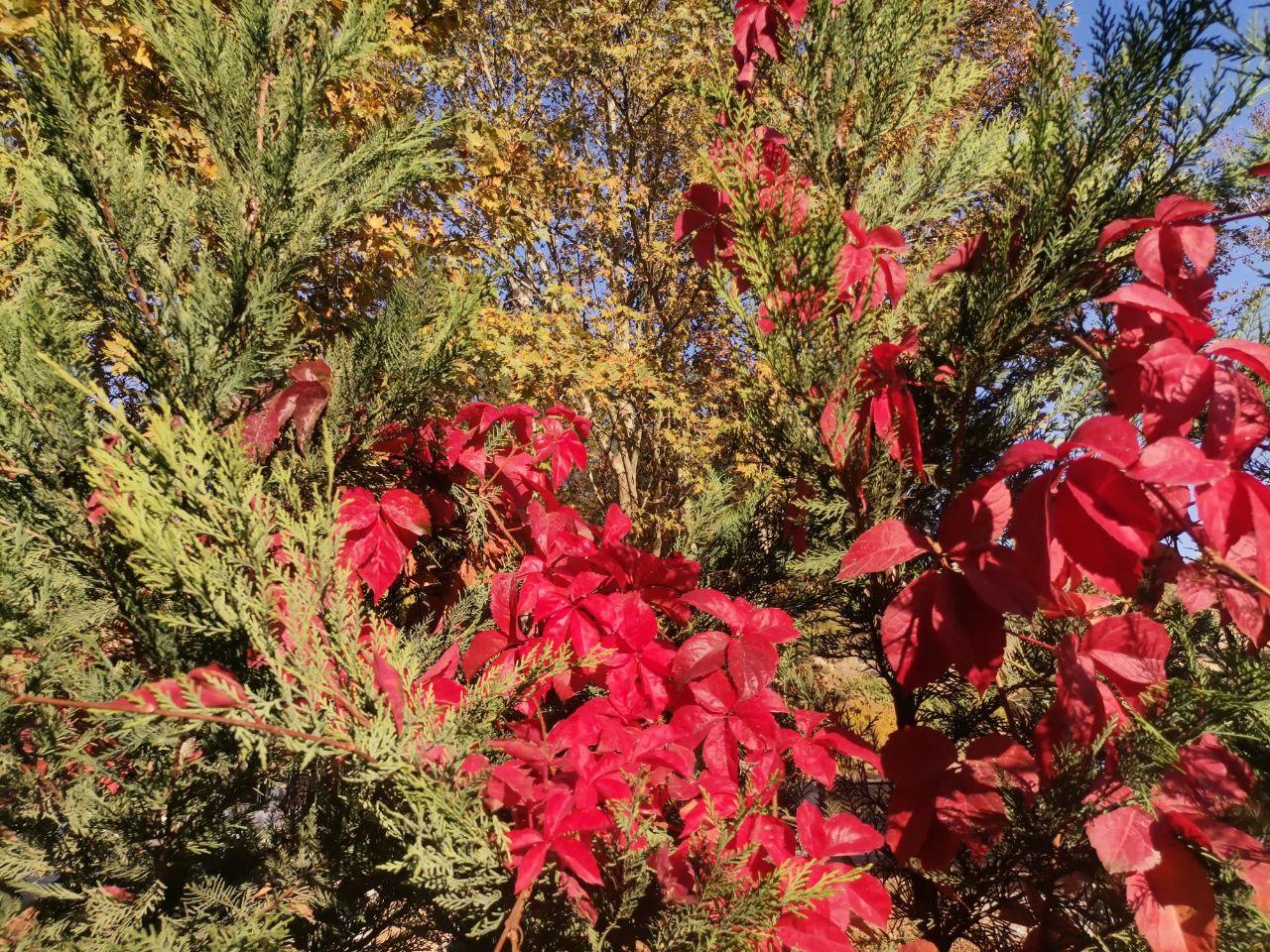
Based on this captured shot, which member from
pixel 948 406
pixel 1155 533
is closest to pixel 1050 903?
pixel 1155 533

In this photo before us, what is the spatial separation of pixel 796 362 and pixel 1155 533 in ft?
2.02

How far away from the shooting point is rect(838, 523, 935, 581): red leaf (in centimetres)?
108

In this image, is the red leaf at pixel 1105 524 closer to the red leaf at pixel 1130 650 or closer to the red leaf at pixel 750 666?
the red leaf at pixel 1130 650

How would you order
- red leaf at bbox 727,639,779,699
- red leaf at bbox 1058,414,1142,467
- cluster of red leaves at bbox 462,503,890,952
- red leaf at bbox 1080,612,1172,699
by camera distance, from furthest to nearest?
1. red leaf at bbox 727,639,779,699
2. cluster of red leaves at bbox 462,503,890,952
3. red leaf at bbox 1080,612,1172,699
4. red leaf at bbox 1058,414,1142,467

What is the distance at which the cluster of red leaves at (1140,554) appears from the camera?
2.88ft

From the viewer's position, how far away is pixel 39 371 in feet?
3.82

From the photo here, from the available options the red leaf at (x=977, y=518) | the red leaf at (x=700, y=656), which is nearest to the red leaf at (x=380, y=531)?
the red leaf at (x=700, y=656)

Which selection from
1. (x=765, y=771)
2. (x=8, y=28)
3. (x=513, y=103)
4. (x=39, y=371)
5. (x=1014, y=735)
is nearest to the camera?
(x=39, y=371)

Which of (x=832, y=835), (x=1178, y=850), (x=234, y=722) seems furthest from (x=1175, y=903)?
(x=234, y=722)

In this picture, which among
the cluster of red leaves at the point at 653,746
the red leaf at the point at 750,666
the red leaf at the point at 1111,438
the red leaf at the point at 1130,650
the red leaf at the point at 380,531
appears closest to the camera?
the red leaf at the point at 1111,438

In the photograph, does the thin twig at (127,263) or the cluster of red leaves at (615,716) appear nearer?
the cluster of red leaves at (615,716)

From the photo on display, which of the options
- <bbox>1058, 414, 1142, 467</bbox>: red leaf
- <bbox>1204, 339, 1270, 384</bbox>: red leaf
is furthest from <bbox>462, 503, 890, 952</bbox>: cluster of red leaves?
<bbox>1204, 339, 1270, 384</bbox>: red leaf

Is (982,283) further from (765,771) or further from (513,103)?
(513,103)

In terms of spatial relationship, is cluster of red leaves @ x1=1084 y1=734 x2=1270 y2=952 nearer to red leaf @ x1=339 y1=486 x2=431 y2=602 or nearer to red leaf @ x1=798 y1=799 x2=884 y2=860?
red leaf @ x1=798 y1=799 x2=884 y2=860
